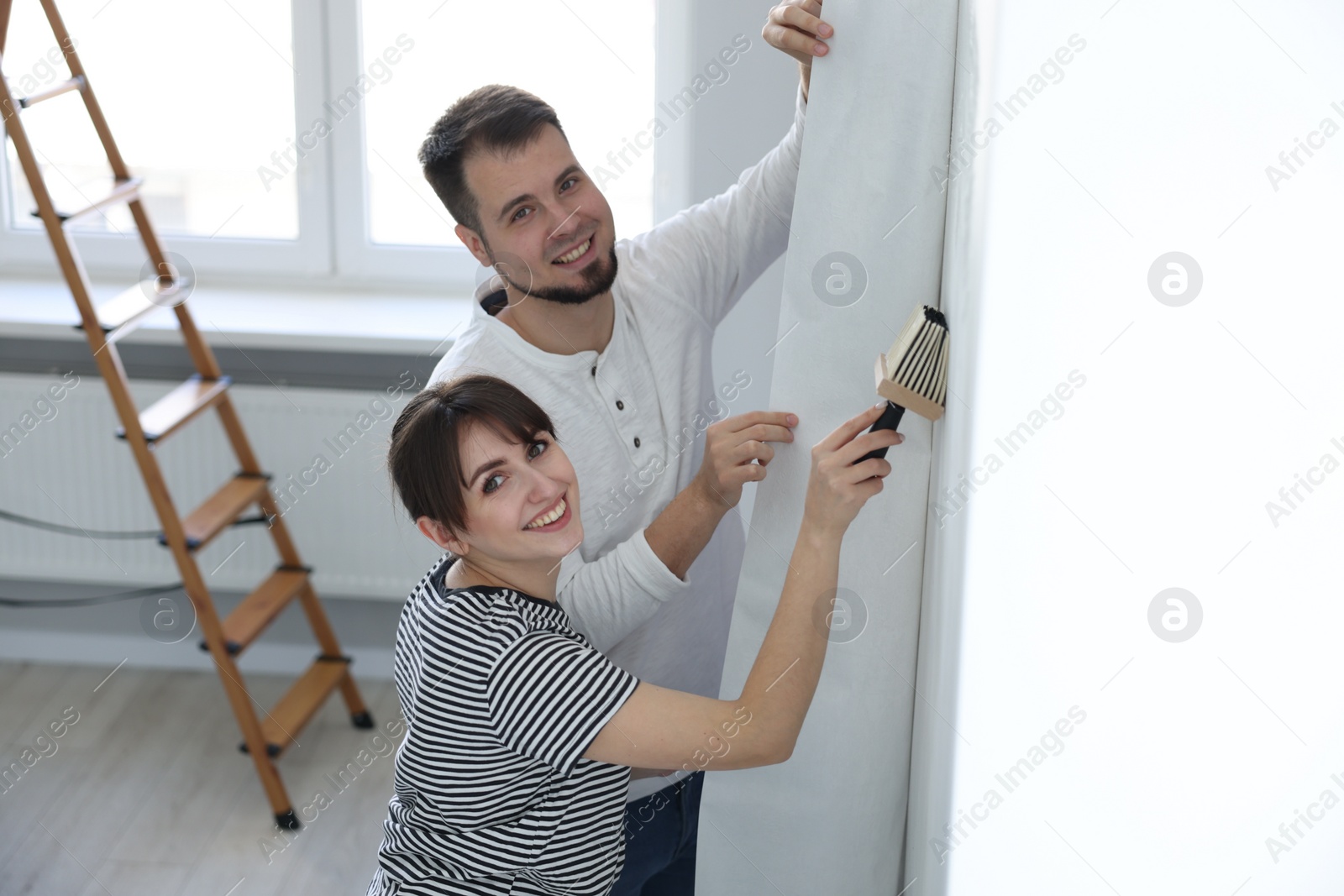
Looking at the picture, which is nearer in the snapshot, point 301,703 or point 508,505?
point 508,505

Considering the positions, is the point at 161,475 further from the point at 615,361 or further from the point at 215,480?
the point at 615,361

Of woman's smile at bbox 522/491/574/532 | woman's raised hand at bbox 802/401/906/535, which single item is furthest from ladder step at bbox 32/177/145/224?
woman's raised hand at bbox 802/401/906/535

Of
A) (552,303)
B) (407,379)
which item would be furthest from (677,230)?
(407,379)

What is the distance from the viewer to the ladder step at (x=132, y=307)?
2086 mm

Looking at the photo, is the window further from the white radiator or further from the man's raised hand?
the man's raised hand

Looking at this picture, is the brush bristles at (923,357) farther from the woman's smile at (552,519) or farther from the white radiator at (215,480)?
the white radiator at (215,480)

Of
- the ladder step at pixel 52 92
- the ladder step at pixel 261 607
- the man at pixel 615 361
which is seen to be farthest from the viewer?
the ladder step at pixel 261 607

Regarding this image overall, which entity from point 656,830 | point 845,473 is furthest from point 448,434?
point 656,830

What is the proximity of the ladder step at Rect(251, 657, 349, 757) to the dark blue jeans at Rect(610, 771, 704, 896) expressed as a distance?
1241mm

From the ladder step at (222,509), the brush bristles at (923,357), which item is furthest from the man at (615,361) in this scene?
the ladder step at (222,509)

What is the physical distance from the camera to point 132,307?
2.20 m

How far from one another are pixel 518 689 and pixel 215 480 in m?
1.94

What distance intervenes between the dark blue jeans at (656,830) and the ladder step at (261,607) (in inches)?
48.8

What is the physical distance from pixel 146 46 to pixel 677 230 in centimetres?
197
